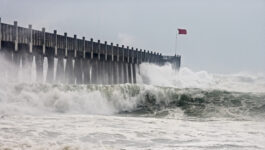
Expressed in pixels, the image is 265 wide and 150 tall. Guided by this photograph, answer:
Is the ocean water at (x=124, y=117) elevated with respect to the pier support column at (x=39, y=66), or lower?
lower

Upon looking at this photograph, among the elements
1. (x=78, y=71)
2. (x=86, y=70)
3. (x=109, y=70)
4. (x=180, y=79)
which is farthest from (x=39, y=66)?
(x=180, y=79)

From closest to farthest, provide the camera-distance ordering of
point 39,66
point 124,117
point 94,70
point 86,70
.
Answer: point 124,117 < point 39,66 < point 86,70 < point 94,70

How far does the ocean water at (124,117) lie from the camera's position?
10984 millimetres

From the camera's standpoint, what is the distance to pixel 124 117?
59.8 feet

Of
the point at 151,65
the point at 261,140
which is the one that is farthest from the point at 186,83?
the point at 261,140

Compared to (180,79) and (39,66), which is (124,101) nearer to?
(39,66)

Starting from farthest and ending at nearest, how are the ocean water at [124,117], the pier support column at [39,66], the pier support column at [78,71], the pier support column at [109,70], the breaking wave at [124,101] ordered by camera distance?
the pier support column at [109,70], the pier support column at [78,71], the pier support column at [39,66], the breaking wave at [124,101], the ocean water at [124,117]

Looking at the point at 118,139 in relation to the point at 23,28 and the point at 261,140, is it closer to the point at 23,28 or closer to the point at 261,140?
the point at 261,140

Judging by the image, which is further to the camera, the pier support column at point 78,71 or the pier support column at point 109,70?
the pier support column at point 109,70

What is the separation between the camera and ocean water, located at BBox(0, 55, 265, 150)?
36.0 feet

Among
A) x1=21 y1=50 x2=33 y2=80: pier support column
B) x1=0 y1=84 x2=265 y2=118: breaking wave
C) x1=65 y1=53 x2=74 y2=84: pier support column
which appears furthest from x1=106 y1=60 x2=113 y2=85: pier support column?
x1=21 y1=50 x2=33 y2=80: pier support column

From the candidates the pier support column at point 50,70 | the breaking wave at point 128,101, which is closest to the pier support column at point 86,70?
the breaking wave at point 128,101

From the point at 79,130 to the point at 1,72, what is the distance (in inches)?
299

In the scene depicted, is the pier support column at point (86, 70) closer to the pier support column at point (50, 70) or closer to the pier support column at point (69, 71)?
the pier support column at point (69, 71)
